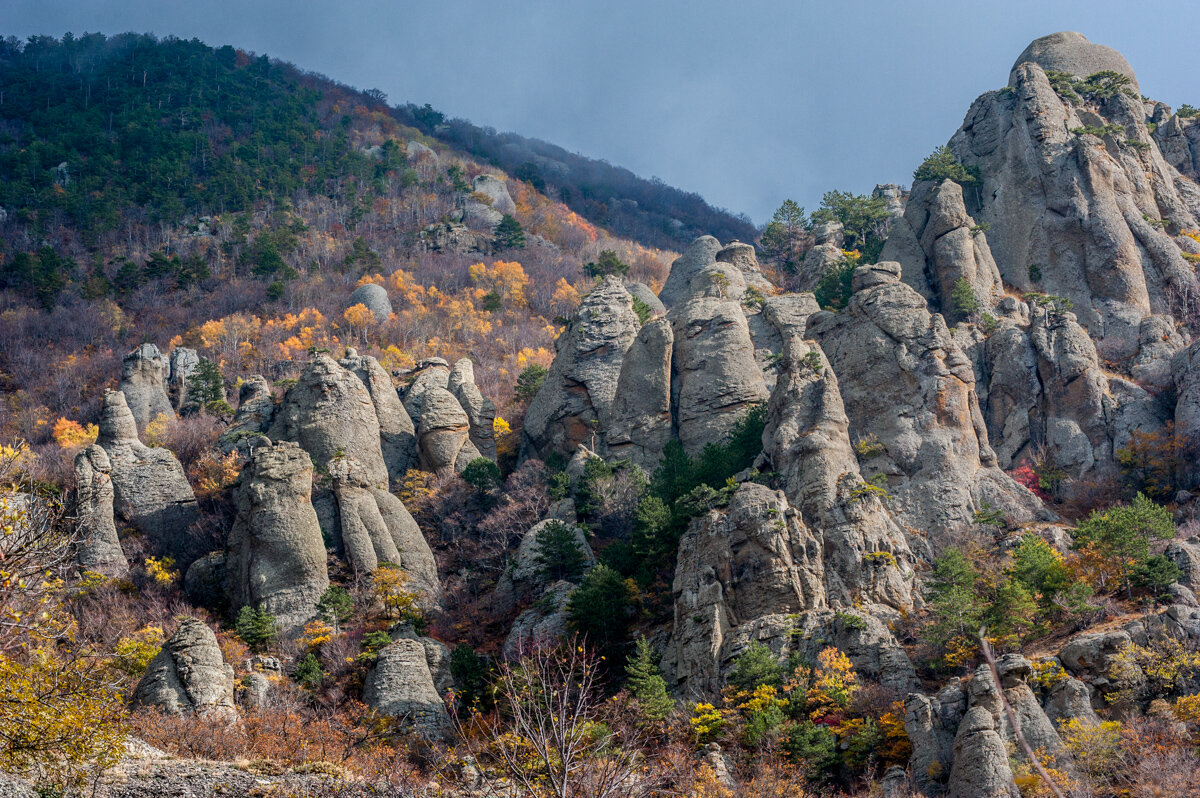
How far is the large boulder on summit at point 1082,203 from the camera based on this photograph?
55125 mm

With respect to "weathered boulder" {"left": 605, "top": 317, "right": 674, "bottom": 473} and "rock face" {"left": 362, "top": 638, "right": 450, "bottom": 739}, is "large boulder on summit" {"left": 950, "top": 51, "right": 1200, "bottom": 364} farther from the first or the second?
"rock face" {"left": 362, "top": 638, "right": 450, "bottom": 739}

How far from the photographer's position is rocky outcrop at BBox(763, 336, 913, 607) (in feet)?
120

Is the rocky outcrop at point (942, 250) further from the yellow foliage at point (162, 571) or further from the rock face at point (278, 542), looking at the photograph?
the yellow foliage at point (162, 571)

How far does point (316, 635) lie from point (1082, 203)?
47.8m

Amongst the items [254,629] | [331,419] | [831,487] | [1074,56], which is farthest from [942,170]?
[254,629]

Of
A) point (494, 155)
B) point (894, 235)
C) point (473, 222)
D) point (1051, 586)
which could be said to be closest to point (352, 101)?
point (494, 155)

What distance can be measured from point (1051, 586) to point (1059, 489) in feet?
43.2

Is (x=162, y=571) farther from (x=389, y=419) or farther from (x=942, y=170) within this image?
(x=942, y=170)

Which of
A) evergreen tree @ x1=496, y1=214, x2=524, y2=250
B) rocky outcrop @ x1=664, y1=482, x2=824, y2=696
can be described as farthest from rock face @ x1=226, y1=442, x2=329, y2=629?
evergreen tree @ x1=496, y1=214, x2=524, y2=250

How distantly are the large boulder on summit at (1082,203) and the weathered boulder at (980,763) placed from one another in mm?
32764

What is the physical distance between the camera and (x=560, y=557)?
4391 centimetres

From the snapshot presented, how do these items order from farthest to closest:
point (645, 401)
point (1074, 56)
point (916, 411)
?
1. point (1074, 56)
2. point (645, 401)
3. point (916, 411)

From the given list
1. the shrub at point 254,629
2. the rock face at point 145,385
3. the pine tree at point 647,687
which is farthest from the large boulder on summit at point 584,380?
the rock face at point 145,385

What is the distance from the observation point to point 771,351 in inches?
2322
